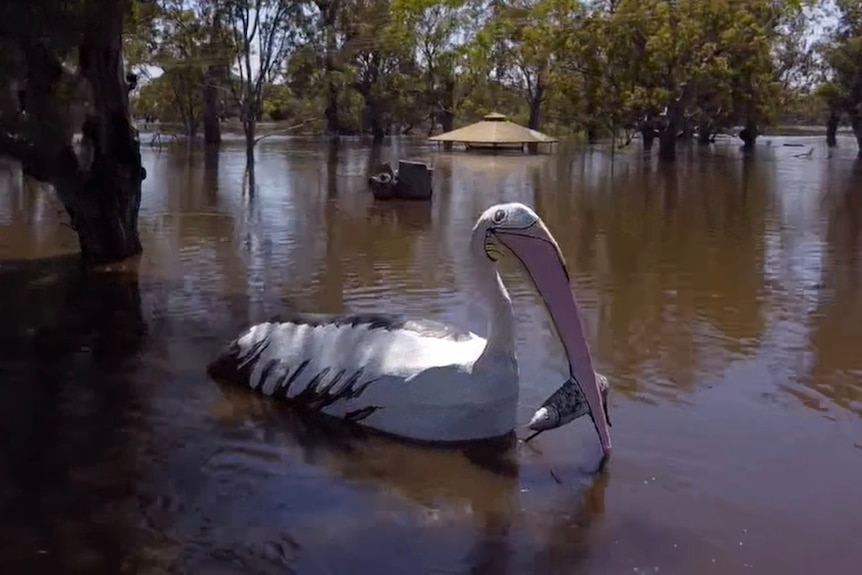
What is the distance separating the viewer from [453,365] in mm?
6117

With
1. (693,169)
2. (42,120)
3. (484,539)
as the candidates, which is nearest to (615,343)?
(484,539)

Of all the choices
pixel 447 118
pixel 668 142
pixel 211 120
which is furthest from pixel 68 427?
pixel 447 118

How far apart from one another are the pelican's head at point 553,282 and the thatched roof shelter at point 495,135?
36.4m

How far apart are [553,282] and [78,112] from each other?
6.89 metres

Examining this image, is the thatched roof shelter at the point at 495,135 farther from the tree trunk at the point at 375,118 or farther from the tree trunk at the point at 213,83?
the tree trunk at the point at 375,118

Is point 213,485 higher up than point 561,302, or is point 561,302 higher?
point 561,302

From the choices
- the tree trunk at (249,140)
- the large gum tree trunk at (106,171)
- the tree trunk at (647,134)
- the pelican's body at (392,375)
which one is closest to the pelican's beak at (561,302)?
the pelican's body at (392,375)

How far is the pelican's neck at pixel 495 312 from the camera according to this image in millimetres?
6078

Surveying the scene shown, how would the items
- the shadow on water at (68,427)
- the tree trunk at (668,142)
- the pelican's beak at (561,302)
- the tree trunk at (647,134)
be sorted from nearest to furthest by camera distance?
the shadow on water at (68,427) < the pelican's beak at (561,302) < the tree trunk at (668,142) < the tree trunk at (647,134)

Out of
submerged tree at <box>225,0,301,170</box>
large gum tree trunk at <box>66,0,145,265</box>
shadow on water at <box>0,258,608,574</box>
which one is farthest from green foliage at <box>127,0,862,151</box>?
shadow on water at <box>0,258,608,574</box>

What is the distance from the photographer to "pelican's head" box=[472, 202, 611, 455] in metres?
5.67

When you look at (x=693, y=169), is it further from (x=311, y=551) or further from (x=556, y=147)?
(x=311, y=551)

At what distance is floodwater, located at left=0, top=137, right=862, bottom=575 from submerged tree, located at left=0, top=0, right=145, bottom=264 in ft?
1.75

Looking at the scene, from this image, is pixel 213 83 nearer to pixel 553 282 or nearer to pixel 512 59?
pixel 512 59
